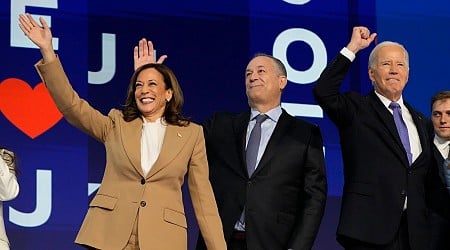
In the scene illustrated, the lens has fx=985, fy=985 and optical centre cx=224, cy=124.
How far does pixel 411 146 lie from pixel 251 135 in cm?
62

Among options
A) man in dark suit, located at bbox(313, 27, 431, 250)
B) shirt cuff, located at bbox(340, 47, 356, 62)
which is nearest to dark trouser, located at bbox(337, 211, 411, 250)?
man in dark suit, located at bbox(313, 27, 431, 250)

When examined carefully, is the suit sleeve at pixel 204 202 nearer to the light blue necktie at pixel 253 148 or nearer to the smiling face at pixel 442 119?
the light blue necktie at pixel 253 148

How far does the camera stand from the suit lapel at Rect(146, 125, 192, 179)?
3.39 meters

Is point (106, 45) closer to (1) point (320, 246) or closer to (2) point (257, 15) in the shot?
(2) point (257, 15)

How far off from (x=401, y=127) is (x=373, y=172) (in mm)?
223

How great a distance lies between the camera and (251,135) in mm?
3895

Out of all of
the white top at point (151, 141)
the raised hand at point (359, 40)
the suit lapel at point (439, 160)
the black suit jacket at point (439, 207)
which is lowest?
the black suit jacket at point (439, 207)

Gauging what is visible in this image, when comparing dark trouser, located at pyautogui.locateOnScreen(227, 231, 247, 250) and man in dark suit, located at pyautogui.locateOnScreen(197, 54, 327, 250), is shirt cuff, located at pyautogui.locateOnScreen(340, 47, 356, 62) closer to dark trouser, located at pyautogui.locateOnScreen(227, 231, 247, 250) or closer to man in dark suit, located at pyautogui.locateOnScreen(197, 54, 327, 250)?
man in dark suit, located at pyautogui.locateOnScreen(197, 54, 327, 250)

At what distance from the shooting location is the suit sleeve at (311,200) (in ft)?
12.2

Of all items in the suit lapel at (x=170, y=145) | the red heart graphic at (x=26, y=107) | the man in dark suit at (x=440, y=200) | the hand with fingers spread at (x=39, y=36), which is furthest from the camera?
the red heart graphic at (x=26, y=107)

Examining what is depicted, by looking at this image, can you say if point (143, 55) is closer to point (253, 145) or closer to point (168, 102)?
point (168, 102)

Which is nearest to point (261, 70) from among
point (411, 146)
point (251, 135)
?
point (251, 135)

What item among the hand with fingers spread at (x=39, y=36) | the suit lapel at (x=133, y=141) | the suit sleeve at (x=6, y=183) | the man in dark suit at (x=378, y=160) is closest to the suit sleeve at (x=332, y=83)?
the man in dark suit at (x=378, y=160)

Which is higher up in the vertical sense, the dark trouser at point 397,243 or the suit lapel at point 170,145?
the suit lapel at point 170,145
